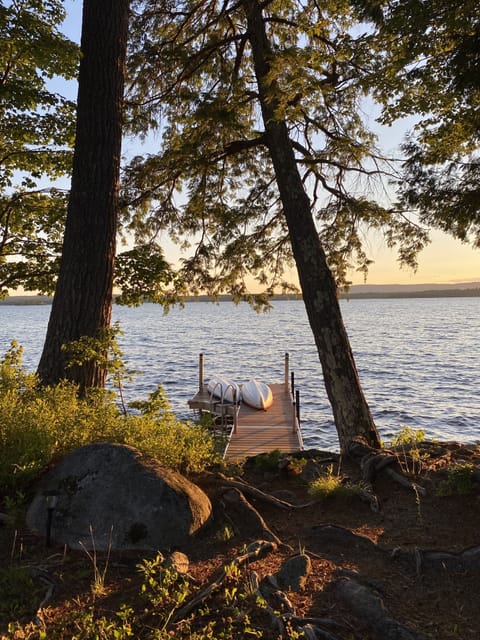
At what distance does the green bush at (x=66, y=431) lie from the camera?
410cm

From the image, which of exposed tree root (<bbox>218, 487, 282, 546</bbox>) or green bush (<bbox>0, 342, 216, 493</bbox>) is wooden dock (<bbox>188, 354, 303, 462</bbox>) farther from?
exposed tree root (<bbox>218, 487, 282, 546</bbox>)

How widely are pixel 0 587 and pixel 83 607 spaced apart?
63 centimetres

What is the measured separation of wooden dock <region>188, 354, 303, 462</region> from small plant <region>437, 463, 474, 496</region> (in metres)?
7.54

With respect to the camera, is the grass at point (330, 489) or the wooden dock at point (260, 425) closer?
the grass at point (330, 489)

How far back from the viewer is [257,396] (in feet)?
65.6

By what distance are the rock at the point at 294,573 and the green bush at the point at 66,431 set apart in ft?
4.95

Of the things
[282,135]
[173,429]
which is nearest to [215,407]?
[282,135]

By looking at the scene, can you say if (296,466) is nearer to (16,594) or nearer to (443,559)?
(443,559)

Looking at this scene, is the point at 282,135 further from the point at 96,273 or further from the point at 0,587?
the point at 0,587

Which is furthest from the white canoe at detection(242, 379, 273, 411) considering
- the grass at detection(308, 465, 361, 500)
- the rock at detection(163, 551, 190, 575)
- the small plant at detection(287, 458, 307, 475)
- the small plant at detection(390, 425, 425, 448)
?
the rock at detection(163, 551, 190, 575)

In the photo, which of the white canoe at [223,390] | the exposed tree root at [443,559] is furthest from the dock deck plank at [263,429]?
the exposed tree root at [443,559]

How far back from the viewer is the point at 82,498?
12.6 feet

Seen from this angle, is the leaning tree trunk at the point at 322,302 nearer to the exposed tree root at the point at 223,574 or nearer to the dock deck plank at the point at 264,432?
the exposed tree root at the point at 223,574

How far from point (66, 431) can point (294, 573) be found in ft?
8.02
